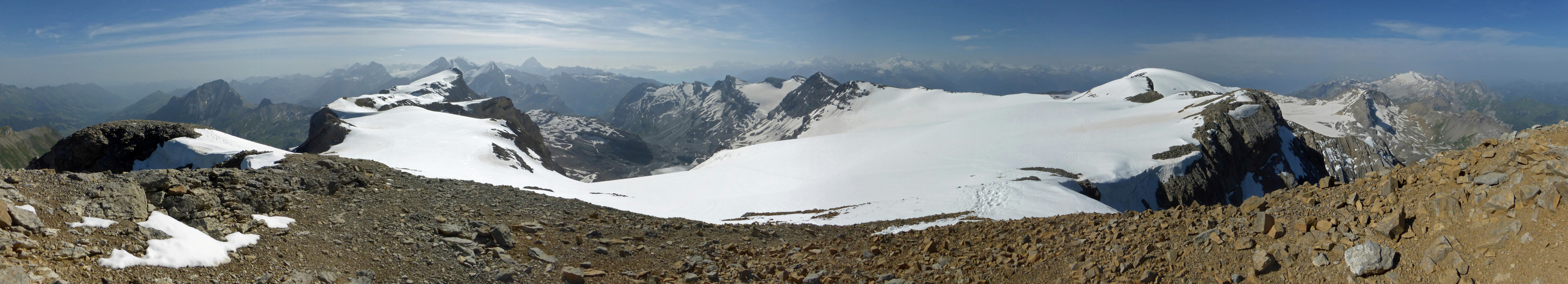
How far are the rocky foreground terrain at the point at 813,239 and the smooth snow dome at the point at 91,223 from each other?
116 mm

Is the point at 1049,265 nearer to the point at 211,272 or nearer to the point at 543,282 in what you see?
the point at 543,282

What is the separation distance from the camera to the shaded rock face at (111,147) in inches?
1340

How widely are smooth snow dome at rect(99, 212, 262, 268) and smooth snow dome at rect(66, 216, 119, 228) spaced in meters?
0.37

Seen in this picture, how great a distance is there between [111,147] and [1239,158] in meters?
85.5

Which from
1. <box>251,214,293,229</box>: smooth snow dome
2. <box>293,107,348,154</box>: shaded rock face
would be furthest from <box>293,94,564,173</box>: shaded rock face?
<box>251,214,293,229</box>: smooth snow dome

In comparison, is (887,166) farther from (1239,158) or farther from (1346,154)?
(1346,154)

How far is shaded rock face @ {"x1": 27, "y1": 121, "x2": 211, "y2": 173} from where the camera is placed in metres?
34.0

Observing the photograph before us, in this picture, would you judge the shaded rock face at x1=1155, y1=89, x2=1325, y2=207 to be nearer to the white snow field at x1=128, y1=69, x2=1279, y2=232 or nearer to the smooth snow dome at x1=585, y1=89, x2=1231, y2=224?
the white snow field at x1=128, y1=69, x2=1279, y2=232

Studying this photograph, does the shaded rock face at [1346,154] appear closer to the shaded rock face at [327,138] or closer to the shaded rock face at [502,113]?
the shaded rock face at [327,138]

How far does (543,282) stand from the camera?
10.4m

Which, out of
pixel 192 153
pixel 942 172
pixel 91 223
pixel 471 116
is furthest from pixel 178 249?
pixel 471 116

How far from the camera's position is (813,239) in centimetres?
1554

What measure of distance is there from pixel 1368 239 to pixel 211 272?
52.5 feet

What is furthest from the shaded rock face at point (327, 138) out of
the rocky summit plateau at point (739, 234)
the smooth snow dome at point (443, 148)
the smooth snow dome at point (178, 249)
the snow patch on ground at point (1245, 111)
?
the snow patch on ground at point (1245, 111)
